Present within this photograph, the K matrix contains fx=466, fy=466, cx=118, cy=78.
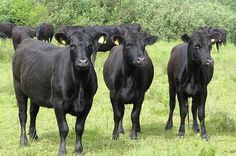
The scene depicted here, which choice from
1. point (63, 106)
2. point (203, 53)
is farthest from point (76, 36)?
point (203, 53)

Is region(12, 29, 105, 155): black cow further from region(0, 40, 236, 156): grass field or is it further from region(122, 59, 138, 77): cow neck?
region(122, 59, 138, 77): cow neck

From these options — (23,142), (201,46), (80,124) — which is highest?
(201,46)

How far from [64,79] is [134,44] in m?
1.61

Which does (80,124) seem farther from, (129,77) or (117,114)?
(129,77)

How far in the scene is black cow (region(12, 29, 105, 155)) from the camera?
648 centimetres

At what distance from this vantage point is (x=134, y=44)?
25.5 ft

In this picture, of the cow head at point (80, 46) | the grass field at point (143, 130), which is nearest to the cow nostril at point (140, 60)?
the cow head at point (80, 46)

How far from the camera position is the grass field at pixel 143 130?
712 cm

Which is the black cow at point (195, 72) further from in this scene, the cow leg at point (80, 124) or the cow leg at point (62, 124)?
the cow leg at point (62, 124)

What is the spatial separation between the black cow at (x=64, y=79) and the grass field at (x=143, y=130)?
1.75ft

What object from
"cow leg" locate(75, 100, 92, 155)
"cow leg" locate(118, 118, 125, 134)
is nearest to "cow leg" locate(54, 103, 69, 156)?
Result: "cow leg" locate(75, 100, 92, 155)

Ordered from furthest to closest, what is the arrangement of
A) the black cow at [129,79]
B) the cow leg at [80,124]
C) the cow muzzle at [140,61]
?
the black cow at [129,79] → the cow muzzle at [140,61] → the cow leg at [80,124]

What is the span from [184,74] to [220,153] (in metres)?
1.88

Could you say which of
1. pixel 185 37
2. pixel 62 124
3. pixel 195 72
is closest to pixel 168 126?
pixel 195 72
